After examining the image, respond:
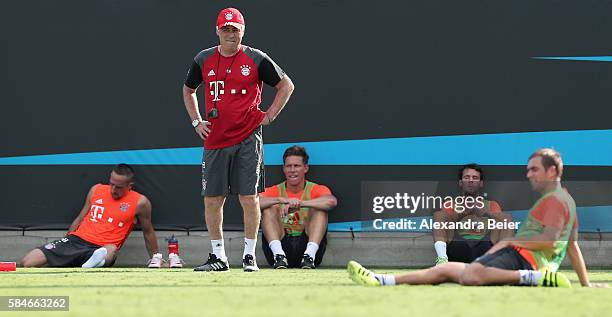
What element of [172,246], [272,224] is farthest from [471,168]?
[172,246]

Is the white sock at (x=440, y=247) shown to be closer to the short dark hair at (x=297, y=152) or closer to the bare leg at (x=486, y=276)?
the short dark hair at (x=297, y=152)

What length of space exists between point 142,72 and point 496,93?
3.32 metres

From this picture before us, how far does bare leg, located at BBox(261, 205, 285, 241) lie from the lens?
404 inches

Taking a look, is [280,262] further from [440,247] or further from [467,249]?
[467,249]

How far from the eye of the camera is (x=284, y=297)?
624 cm

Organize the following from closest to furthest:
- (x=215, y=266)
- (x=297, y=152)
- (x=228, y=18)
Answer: (x=228, y=18) < (x=215, y=266) < (x=297, y=152)

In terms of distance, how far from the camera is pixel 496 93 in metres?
10.5

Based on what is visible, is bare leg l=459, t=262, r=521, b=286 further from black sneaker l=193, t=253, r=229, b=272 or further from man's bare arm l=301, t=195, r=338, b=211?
man's bare arm l=301, t=195, r=338, b=211

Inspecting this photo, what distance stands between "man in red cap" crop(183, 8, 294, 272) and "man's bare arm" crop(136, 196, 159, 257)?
156cm

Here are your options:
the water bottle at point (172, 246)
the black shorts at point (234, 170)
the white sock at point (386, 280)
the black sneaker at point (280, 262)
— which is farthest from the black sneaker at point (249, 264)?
the white sock at point (386, 280)

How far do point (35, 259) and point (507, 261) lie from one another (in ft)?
16.5

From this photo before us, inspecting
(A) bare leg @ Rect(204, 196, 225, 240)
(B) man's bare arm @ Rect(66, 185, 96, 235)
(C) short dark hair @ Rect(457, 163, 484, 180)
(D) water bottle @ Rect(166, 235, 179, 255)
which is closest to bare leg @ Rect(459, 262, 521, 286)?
(A) bare leg @ Rect(204, 196, 225, 240)

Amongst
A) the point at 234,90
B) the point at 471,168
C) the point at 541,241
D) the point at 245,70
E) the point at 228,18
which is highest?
the point at 228,18

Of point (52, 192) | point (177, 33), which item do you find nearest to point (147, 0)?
point (177, 33)
